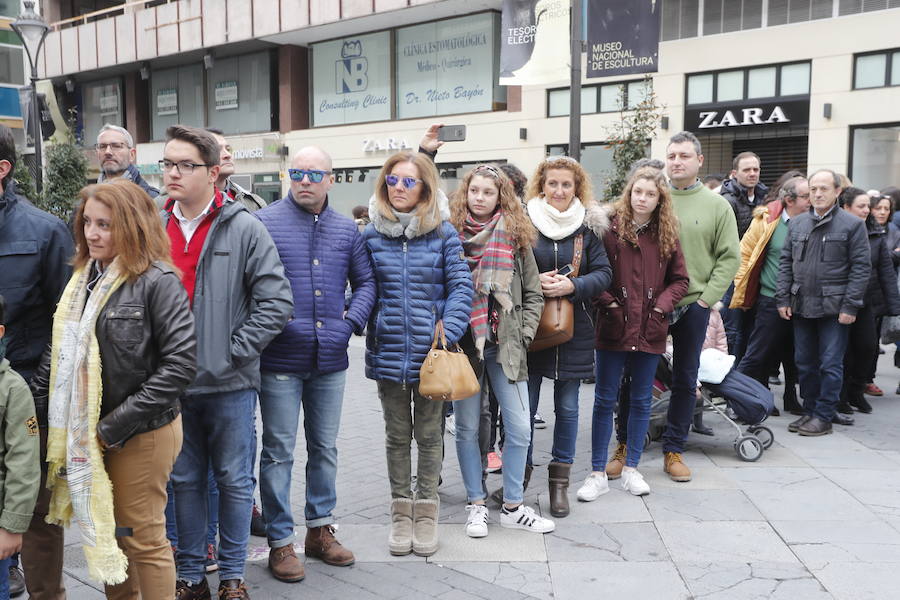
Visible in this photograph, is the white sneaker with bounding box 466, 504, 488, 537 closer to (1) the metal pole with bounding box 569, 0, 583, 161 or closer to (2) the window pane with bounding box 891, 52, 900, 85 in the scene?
(1) the metal pole with bounding box 569, 0, 583, 161

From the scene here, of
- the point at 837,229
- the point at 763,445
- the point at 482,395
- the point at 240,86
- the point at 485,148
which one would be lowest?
the point at 763,445

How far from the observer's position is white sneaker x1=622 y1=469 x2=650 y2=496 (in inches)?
212

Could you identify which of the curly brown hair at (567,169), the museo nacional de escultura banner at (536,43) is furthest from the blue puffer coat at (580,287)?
the museo nacional de escultura banner at (536,43)

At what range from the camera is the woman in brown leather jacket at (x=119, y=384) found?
2.99 meters

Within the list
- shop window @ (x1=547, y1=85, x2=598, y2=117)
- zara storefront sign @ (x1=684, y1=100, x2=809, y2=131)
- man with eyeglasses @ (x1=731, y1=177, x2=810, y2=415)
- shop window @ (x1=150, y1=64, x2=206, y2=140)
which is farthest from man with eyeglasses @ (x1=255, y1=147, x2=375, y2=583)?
shop window @ (x1=150, y1=64, x2=206, y2=140)

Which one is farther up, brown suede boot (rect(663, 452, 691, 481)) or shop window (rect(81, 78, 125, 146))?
shop window (rect(81, 78, 125, 146))

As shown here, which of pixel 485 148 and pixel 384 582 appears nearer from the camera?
pixel 384 582

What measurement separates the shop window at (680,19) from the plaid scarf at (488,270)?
1624 cm

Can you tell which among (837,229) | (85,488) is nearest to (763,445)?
(837,229)

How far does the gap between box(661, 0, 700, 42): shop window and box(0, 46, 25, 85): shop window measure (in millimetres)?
28380

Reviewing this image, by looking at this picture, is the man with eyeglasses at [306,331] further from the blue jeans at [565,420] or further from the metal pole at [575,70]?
the metal pole at [575,70]

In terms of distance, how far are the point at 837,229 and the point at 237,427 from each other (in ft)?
18.1

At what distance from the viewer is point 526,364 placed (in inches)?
189

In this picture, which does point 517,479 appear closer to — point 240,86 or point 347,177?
point 347,177
